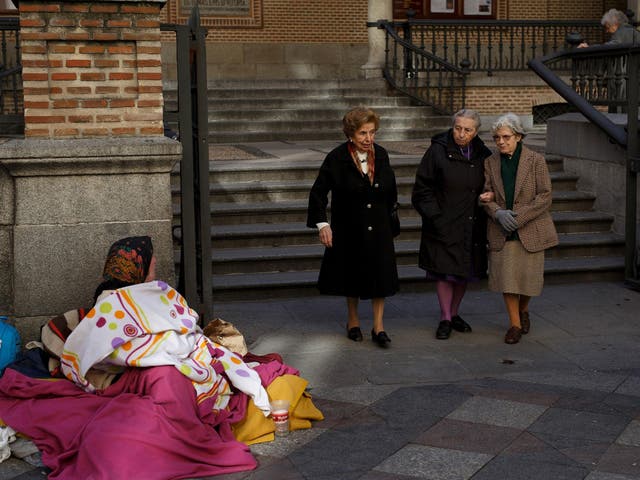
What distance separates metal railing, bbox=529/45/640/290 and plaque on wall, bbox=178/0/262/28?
954cm

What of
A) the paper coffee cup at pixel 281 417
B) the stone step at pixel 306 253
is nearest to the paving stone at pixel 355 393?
the paper coffee cup at pixel 281 417

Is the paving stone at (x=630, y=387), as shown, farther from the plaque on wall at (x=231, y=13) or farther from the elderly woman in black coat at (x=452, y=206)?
the plaque on wall at (x=231, y=13)

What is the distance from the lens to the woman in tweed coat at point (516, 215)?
7539 mm

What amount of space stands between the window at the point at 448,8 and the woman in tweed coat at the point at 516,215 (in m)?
13.7

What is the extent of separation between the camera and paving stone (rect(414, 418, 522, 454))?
5.51 meters

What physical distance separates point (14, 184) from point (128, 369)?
1804 mm

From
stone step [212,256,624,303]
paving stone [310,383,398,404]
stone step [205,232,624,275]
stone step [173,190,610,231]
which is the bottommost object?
paving stone [310,383,398,404]

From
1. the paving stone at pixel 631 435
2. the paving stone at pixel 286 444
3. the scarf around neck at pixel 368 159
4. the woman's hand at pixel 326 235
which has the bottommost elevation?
the paving stone at pixel 286 444

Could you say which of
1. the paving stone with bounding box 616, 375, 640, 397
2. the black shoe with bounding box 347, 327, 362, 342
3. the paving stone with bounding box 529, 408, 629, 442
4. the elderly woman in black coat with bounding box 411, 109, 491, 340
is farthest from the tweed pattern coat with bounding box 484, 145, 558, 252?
the paving stone with bounding box 529, 408, 629, 442

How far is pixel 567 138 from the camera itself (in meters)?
11.5

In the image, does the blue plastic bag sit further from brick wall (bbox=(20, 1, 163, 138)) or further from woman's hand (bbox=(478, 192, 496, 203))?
woman's hand (bbox=(478, 192, 496, 203))

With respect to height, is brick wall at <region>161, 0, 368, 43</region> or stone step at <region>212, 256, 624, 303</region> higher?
brick wall at <region>161, 0, 368, 43</region>

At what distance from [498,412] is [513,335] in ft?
5.45

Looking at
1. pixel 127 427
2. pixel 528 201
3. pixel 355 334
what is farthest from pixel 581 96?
pixel 127 427
